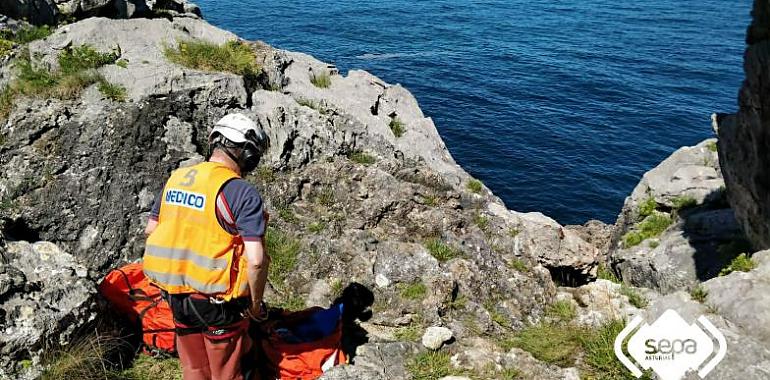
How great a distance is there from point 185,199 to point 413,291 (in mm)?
4648

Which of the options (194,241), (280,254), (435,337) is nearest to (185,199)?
(194,241)

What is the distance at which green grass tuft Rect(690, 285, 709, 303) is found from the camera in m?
7.55

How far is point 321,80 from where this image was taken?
1412cm

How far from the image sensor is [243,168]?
5738mm

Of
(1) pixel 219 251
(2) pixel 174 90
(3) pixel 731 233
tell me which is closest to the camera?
(1) pixel 219 251

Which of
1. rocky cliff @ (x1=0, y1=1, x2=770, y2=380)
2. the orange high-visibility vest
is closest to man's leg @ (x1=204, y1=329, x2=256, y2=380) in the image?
the orange high-visibility vest

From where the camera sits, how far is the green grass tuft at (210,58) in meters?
11.3

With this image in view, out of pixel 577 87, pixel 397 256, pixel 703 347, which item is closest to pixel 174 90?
pixel 397 256

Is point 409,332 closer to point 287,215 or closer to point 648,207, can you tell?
point 287,215

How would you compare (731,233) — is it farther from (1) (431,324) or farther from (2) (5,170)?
(2) (5,170)

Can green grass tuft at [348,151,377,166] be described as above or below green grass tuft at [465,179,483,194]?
above

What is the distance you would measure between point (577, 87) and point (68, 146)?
49.7 meters

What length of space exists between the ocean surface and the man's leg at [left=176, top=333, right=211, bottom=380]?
29.0m

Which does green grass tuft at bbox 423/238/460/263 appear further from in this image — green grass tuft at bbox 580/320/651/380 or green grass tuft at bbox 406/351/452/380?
green grass tuft at bbox 580/320/651/380
